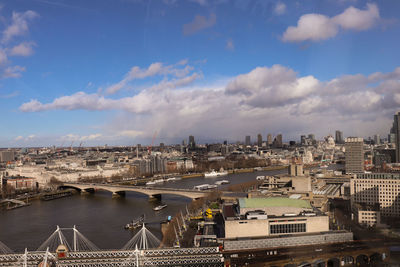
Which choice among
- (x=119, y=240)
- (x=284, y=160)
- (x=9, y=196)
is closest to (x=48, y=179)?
(x=9, y=196)

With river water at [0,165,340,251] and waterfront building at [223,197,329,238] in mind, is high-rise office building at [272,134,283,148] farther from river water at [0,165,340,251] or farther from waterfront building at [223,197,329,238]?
waterfront building at [223,197,329,238]

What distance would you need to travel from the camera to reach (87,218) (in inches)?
407

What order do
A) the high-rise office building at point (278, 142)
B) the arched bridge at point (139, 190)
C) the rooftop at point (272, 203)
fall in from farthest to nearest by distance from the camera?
the high-rise office building at point (278, 142) < the arched bridge at point (139, 190) < the rooftop at point (272, 203)

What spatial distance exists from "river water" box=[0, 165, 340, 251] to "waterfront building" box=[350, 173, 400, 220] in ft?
17.3

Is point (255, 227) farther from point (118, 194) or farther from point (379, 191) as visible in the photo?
point (118, 194)

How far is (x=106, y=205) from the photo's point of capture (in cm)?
1296

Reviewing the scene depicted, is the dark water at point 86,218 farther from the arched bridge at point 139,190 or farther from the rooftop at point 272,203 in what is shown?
the rooftop at point 272,203

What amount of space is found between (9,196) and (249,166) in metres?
16.9

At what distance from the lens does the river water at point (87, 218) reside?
802 cm

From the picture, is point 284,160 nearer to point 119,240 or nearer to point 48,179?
point 48,179

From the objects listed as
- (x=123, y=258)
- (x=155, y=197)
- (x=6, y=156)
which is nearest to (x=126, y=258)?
(x=123, y=258)

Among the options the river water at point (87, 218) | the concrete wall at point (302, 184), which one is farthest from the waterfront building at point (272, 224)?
the concrete wall at point (302, 184)

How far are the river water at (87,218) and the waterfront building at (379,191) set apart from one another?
5282 millimetres

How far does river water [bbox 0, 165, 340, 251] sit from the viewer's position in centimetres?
802
